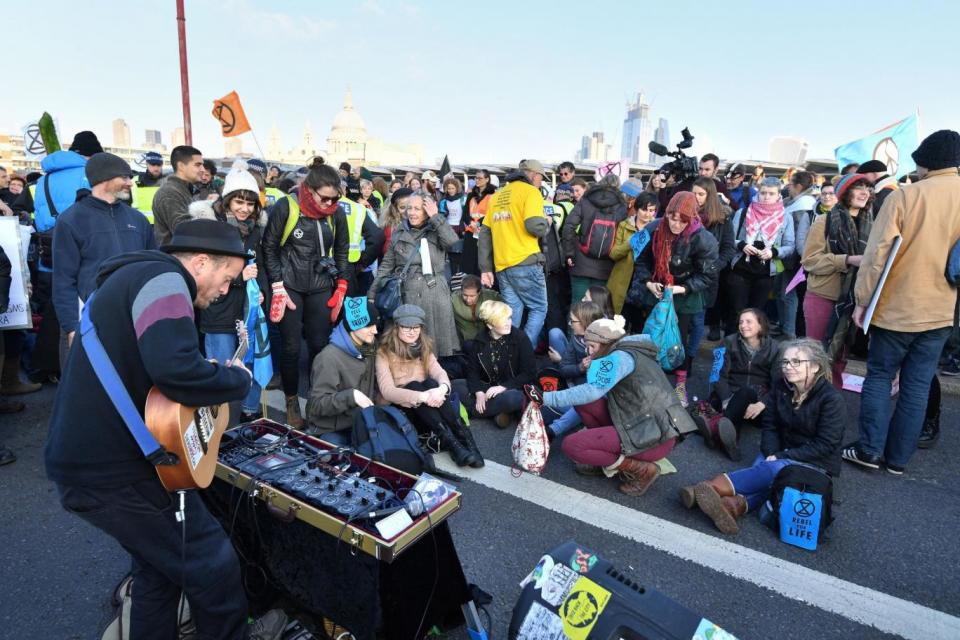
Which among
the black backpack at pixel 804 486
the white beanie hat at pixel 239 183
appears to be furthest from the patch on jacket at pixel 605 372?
the white beanie hat at pixel 239 183

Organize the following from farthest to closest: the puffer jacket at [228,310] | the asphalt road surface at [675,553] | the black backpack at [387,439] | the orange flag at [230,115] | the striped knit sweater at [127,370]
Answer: the orange flag at [230,115] → the puffer jacket at [228,310] → the black backpack at [387,439] → the asphalt road surface at [675,553] → the striped knit sweater at [127,370]

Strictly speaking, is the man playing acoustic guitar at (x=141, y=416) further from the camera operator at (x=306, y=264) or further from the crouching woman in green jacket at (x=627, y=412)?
the camera operator at (x=306, y=264)

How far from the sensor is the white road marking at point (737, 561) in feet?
8.82

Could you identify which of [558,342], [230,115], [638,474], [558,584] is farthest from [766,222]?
[230,115]

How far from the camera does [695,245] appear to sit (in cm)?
519

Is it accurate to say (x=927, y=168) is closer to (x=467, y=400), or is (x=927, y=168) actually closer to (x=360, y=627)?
(x=467, y=400)

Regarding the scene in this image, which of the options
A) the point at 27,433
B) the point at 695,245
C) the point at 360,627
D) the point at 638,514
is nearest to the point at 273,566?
the point at 360,627

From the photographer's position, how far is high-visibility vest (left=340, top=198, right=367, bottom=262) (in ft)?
16.6

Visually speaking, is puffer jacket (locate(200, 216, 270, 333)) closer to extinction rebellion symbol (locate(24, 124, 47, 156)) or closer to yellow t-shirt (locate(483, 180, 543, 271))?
yellow t-shirt (locate(483, 180, 543, 271))

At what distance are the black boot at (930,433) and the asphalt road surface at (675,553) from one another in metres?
0.23

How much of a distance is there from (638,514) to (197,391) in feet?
8.95

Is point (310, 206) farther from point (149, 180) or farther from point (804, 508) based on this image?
point (149, 180)

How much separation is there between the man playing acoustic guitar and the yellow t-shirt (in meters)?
4.00

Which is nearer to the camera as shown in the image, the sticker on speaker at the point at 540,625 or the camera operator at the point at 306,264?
the sticker on speaker at the point at 540,625
